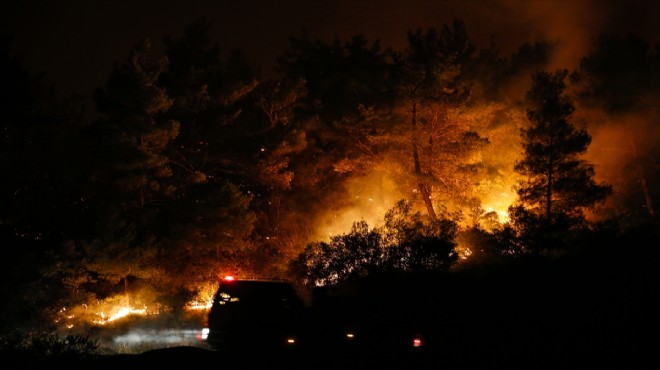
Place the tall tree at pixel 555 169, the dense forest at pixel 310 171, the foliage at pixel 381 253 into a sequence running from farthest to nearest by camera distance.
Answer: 1. the tall tree at pixel 555 169
2. the dense forest at pixel 310 171
3. the foliage at pixel 381 253

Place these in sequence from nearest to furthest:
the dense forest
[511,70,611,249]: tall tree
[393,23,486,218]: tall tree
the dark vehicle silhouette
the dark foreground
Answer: the dark foreground → the dark vehicle silhouette → the dense forest → [511,70,611,249]: tall tree → [393,23,486,218]: tall tree

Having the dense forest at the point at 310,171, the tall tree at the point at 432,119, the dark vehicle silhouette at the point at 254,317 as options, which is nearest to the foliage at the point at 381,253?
the dense forest at the point at 310,171

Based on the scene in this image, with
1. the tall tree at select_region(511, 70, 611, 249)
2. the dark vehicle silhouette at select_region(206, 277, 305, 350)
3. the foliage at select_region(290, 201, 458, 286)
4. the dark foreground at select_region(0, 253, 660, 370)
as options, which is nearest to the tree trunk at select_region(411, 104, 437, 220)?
the tall tree at select_region(511, 70, 611, 249)

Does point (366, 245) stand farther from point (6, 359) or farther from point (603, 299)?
point (6, 359)

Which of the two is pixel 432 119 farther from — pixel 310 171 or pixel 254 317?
pixel 254 317

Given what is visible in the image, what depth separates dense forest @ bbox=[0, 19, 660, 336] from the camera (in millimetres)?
18828

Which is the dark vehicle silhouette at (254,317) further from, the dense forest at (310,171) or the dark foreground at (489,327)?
the dense forest at (310,171)

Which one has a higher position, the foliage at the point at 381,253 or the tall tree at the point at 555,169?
the tall tree at the point at 555,169

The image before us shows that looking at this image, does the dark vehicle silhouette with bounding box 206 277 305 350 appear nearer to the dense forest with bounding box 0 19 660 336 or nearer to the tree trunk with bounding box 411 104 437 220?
the dense forest with bounding box 0 19 660 336

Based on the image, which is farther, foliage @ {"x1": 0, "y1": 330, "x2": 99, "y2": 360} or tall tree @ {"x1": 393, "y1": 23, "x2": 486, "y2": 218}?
tall tree @ {"x1": 393, "y1": 23, "x2": 486, "y2": 218}

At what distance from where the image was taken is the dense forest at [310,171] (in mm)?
18828

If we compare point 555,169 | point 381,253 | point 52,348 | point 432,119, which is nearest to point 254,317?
point 52,348

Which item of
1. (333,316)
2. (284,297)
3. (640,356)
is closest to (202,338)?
(284,297)

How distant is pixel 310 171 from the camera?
32.4 meters
